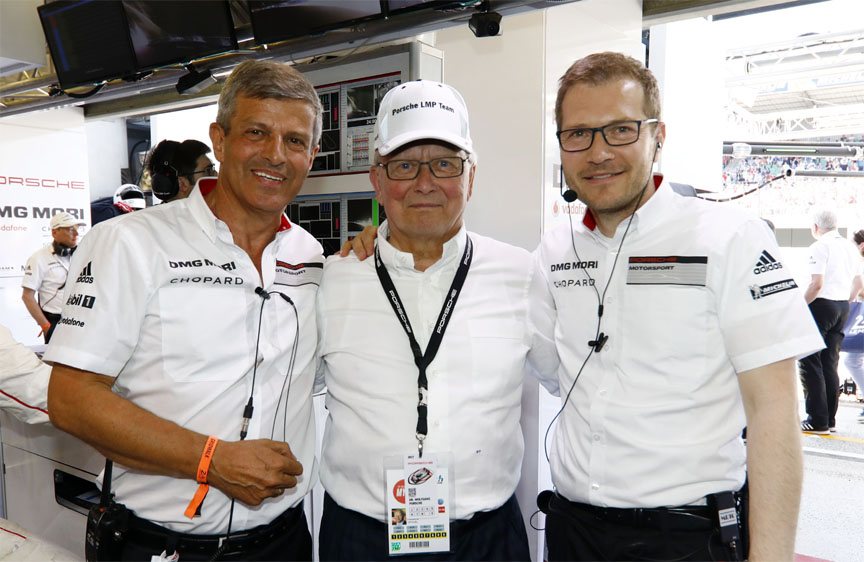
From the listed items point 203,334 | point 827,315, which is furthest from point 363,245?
point 827,315

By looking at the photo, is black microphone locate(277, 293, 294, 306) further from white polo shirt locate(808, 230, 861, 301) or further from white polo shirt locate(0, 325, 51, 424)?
white polo shirt locate(808, 230, 861, 301)

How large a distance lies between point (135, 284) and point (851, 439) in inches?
266

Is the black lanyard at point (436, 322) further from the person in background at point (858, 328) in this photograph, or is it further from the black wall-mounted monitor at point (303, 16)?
the person in background at point (858, 328)

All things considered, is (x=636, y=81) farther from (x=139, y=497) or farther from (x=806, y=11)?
(x=806, y=11)

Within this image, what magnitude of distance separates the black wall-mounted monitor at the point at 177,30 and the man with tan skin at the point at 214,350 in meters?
1.74

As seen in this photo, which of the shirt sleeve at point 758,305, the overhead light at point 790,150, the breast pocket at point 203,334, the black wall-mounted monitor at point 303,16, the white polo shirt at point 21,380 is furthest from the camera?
the overhead light at point 790,150

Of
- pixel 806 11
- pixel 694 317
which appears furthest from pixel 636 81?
pixel 806 11

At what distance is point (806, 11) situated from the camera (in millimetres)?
7188

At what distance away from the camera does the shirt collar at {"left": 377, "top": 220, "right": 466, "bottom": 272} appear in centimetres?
181

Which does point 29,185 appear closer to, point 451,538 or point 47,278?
point 47,278

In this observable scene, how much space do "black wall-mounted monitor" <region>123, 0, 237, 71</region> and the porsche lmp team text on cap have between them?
1.86 meters

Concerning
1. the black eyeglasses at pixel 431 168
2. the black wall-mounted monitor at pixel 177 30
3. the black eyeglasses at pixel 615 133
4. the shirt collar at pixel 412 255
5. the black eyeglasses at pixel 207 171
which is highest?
the black wall-mounted monitor at pixel 177 30

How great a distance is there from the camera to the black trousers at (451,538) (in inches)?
64.4

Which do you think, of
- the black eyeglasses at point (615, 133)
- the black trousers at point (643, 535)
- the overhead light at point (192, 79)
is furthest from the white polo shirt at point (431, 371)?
the overhead light at point (192, 79)
